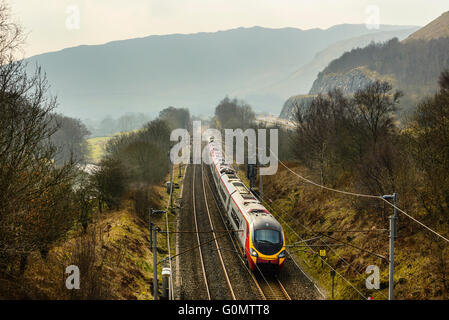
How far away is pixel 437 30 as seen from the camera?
11769cm

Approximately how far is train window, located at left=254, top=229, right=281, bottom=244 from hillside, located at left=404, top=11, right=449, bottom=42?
113837 millimetres

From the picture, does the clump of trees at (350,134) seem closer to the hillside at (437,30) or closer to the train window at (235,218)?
the train window at (235,218)

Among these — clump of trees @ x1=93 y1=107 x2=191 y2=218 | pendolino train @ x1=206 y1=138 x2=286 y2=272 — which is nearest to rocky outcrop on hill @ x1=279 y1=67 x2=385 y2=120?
clump of trees @ x1=93 y1=107 x2=191 y2=218

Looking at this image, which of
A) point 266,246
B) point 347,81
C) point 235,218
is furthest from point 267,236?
point 347,81

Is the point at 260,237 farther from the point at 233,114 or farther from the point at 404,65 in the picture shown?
the point at 404,65

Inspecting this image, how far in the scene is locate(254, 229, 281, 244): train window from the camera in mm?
22391

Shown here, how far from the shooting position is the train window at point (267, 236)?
22391 mm

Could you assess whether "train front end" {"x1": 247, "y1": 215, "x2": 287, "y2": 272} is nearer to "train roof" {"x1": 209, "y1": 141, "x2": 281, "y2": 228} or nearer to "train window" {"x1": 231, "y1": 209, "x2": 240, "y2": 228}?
"train roof" {"x1": 209, "y1": 141, "x2": 281, "y2": 228}

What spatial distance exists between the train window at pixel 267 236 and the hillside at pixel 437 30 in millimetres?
113837

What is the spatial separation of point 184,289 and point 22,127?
13.2 meters

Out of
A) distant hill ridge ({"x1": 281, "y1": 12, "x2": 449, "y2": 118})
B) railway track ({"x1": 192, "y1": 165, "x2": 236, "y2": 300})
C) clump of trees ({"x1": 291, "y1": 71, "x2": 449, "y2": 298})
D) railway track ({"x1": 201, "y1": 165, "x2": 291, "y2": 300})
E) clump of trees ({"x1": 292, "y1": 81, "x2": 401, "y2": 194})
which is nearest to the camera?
clump of trees ({"x1": 291, "y1": 71, "x2": 449, "y2": 298})

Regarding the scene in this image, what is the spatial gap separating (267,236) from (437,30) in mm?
126488

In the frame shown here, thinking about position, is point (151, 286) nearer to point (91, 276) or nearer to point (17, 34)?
point (91, 276)

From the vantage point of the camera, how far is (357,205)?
91.2 feet
